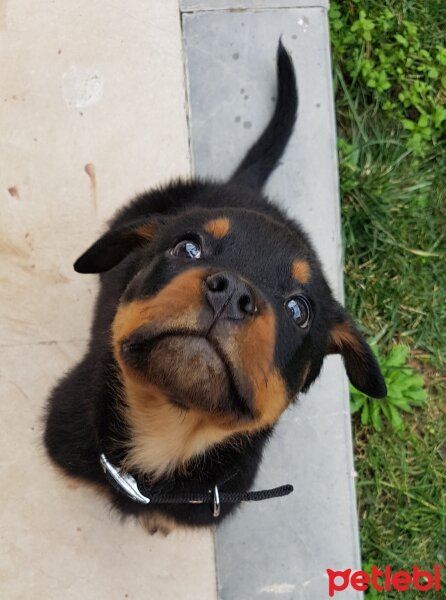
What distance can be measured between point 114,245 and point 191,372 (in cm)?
82

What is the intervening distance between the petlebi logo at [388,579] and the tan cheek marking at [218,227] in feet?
6.41

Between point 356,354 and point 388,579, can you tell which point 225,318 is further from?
point 388,579

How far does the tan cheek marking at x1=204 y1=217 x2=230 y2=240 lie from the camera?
6.81 feet

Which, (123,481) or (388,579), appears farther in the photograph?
(388,579)

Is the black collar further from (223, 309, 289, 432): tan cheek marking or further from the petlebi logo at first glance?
the petlebi logo

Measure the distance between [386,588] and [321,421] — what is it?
922 mm

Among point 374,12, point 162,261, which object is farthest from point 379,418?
point 374,12

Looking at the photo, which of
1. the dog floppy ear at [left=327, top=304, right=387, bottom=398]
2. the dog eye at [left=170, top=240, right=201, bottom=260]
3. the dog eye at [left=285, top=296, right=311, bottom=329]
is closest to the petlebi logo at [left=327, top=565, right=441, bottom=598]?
the dog floppy ear at [left=327, top=304, right=387, bottom=398]

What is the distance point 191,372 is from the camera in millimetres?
1688

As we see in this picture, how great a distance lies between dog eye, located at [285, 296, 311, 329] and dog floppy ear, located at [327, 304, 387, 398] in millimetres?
264

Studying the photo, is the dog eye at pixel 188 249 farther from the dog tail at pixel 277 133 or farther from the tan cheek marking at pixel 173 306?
the dog tail at pixel 277 133

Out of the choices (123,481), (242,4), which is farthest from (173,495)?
(242,4)

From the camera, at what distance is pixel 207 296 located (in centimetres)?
167

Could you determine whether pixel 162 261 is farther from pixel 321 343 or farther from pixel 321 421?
pixel 321 421
